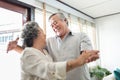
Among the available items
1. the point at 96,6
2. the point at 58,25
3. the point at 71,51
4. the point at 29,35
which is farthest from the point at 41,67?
the point at 96,6

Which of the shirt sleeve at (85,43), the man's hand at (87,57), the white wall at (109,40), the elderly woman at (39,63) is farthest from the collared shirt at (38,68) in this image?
the white wall at (109,40)

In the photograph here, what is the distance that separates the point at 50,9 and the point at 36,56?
5.80 ft

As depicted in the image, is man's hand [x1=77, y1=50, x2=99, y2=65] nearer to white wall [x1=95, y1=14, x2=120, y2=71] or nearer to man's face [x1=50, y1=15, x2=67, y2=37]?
man's face [x1=50, y1=15, x2=67, y2=37]

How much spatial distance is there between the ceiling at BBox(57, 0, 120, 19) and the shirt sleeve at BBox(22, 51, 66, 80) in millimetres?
2062

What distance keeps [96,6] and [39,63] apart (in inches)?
101

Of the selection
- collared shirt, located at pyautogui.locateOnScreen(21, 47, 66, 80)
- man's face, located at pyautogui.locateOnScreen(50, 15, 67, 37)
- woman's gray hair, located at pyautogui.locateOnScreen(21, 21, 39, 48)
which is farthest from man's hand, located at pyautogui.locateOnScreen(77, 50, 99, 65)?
man's face, located at pyautogui.locateOnScreen(50, 15, 67, 37)

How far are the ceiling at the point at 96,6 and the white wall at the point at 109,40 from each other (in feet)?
0.66

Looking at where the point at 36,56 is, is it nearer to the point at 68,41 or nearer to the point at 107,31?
the point at 68,41

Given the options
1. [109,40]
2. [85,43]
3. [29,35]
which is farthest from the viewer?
[109,40]

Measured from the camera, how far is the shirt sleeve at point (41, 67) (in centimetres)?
103

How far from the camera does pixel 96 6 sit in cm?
334

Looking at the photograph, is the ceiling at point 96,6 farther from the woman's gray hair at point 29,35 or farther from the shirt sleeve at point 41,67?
the shirt sleeve at point 41,67

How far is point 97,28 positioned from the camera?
421 centimetres

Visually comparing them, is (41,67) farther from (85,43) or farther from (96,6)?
(96,6)
